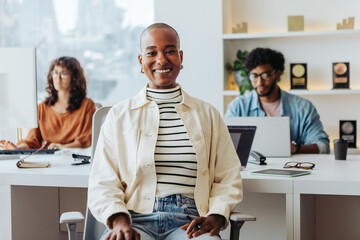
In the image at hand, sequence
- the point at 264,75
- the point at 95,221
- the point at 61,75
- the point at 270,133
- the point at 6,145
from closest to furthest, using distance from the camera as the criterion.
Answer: the point at 95,221
the point at 270,133
the point at 6,145
the point at 264,75
the point at 61,75

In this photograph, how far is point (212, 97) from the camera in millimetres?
4652

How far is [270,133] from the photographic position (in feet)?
9.24

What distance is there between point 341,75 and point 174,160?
302cm

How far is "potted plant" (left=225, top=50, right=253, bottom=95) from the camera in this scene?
4.57 meters

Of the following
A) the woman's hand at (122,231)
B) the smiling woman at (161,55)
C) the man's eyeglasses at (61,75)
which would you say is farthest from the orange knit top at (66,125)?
the woman's hand at (122,231)

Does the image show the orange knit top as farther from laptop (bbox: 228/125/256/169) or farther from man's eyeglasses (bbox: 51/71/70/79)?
laptop (bbox: 228/125/256/169)

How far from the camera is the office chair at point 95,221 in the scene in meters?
1.78

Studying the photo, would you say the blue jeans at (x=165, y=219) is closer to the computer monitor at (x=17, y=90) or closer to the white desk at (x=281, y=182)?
the white desk at (x=281, y=182)

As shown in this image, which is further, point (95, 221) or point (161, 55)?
point (95, 221)

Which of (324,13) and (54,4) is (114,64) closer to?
(54,4)

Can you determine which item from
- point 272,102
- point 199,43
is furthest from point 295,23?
point 272,102

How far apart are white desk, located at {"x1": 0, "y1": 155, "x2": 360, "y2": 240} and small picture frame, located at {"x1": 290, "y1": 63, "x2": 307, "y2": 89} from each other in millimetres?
1902

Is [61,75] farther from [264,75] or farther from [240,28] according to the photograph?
[240,28]

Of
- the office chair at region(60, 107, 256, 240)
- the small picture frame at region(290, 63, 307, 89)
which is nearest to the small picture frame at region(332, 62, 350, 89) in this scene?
the small picture frame at region(290, 63, 307, 89)
